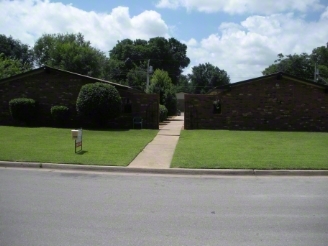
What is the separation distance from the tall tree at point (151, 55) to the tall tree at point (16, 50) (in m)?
17.0

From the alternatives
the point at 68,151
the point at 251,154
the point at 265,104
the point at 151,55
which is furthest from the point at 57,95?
the point at 151,55

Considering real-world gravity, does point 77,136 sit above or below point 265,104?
below

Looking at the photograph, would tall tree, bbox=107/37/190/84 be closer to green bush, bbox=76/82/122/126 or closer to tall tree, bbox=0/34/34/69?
tall tree, bbox=0/34/34/69

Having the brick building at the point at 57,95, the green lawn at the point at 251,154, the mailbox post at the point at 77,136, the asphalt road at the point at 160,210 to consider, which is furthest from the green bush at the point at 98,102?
the asphalt road at the point at 160,210

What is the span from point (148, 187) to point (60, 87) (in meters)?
16.8

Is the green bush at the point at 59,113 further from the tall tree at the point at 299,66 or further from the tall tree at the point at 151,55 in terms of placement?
the tall tree at the point at 299,66

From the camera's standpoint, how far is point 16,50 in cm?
7256

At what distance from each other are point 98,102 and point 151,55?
2561 inches

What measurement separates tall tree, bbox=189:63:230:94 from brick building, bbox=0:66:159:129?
66.0 m

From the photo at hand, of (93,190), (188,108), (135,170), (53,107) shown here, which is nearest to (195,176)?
(135,170)

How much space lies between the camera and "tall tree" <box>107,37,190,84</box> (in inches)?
3238

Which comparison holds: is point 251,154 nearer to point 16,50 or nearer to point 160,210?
point 160,210

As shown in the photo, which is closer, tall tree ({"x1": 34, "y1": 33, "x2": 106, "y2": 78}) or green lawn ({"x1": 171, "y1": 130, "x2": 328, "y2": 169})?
green lawn ({"x1": 171, "y1": 130, "x2": 328, "y2": 169})

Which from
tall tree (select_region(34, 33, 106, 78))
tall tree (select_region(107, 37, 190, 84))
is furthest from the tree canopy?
tall tree (select_region(34, 33, 106, 78))
